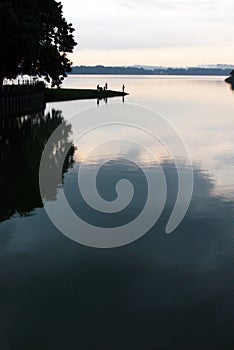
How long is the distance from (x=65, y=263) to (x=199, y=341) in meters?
4.91

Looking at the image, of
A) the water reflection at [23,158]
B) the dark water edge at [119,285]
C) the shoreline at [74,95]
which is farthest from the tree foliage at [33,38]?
the dark water edge at [119,285]

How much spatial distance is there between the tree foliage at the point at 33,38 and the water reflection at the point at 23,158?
30.5 ft

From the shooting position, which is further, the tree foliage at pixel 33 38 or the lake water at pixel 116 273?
the tree foliage at pixel 33 38

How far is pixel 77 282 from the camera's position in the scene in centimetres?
1101

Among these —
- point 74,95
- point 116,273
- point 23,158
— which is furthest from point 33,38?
point 116,273

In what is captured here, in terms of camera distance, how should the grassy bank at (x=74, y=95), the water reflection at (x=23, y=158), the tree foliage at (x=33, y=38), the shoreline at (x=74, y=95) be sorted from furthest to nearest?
the grassy bank at (x=74, y=95) → the shoreline at (x=74, y=95) → the tree foliage at (x=33, y=38) → the water reflection at (x=23, y=158)

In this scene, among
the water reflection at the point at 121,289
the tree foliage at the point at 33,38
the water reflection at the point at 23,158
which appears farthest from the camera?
the tree foliage at the point at 33,38

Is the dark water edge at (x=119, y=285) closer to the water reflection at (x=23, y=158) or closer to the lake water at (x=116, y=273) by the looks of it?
the lake water at (x=116, y=273)

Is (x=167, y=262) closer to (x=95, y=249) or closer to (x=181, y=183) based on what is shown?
(x=95, y=249)

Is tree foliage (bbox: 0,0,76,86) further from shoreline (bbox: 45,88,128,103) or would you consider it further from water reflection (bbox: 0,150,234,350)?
water reflection (bbox: 0,150,234,350)

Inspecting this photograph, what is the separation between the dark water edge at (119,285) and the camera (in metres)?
8.70

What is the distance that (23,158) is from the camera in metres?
27.8

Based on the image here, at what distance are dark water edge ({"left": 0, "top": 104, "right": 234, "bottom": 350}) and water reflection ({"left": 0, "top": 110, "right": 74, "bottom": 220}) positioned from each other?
0.74 feet

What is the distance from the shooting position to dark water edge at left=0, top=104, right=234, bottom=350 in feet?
28.6
